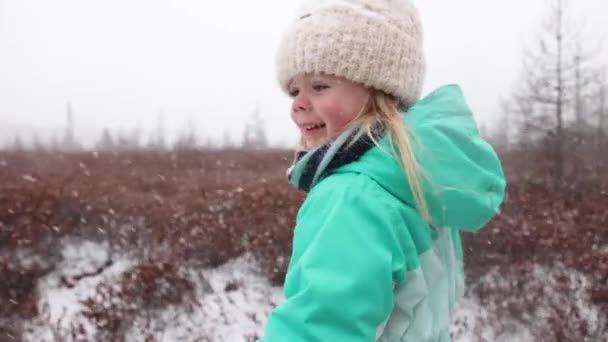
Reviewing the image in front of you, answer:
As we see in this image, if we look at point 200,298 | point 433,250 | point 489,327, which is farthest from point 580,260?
point 433,250

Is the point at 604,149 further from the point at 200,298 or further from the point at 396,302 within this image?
the point at 396,302

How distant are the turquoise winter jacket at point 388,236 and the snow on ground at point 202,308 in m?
3.20

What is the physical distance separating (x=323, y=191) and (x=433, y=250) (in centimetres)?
28

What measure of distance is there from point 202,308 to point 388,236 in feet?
13.2

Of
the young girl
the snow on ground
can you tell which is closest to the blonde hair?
the young girl

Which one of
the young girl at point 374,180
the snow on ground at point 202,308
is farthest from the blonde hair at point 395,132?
the snow on ground at point 202,308

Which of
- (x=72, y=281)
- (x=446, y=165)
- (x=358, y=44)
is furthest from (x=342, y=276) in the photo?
(x=72, y=281)

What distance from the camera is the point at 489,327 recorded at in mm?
4281

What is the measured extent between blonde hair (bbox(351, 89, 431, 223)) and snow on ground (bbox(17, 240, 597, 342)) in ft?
10.7

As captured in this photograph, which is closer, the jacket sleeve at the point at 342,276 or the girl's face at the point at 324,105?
the jacket sleeve at the point at 342,276

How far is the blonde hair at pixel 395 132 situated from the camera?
915mm

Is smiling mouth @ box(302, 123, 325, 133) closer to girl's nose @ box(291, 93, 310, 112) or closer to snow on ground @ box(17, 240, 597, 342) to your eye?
girl's nose @ box(291, 93, 310, 112)

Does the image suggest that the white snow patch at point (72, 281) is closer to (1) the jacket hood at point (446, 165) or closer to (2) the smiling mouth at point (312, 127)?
(2) the smiling mouth at point (312, 127)

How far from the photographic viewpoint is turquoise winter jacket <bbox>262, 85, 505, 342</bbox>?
0.82 metres
